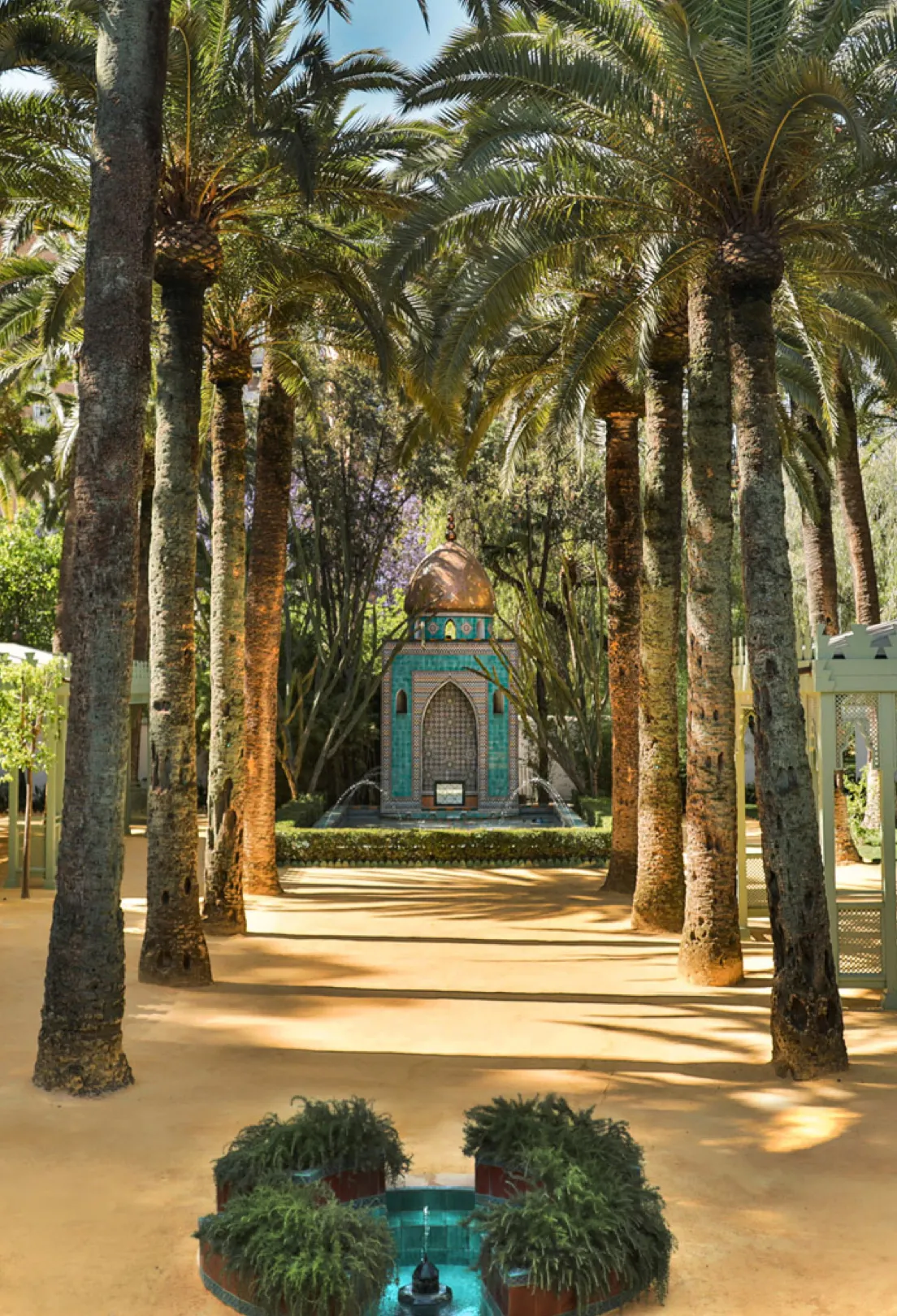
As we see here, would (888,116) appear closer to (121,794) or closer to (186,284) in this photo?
(186,284)

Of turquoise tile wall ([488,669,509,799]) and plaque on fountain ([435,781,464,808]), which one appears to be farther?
turquoise tile wall ([488,669,509,799])

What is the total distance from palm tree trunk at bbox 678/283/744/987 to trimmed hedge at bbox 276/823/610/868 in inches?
332

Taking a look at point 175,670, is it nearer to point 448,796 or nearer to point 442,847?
point 442,847

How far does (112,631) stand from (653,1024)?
5040 millimetres

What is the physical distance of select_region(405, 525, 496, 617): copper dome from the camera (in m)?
25.5

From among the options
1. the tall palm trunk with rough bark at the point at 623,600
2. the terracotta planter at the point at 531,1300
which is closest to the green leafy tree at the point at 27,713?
the tall palm trunk with rough bark at the point at 623,600

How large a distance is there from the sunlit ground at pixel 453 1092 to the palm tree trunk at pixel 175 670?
1.57 ft

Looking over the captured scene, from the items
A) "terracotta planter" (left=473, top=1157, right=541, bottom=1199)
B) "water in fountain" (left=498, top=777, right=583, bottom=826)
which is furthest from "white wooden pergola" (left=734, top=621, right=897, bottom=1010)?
"water in fountain" (left=498, top=777, right=583, bottom=826)

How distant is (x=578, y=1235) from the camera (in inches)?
184

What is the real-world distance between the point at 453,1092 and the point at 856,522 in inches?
552

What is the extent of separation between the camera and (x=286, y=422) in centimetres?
1563

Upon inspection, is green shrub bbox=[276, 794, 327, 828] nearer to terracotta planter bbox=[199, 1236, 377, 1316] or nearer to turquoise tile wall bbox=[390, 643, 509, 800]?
turquoise tile wall bbox=[390, 643, 509, 800]

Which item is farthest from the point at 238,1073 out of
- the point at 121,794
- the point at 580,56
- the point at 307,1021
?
the point at 580,56

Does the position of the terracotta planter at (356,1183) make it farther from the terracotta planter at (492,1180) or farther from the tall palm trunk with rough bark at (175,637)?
the tall palm trunk with rough bark at (175,637)
